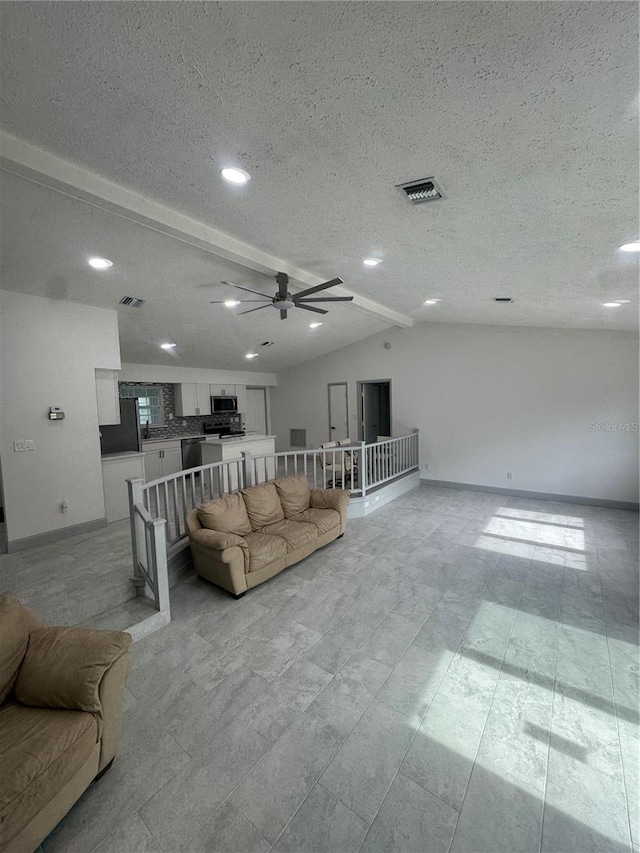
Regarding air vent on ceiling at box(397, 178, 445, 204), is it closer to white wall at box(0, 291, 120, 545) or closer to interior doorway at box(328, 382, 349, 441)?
white wall at box(0, 291, 120, 545)

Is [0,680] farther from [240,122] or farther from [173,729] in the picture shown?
[240,122]

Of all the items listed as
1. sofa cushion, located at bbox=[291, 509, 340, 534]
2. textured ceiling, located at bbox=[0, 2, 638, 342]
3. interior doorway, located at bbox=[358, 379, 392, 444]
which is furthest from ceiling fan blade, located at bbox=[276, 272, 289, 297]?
interior doorway, located at bbox=[358, 379, 392, 444]

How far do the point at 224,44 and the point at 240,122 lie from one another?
1.37ft

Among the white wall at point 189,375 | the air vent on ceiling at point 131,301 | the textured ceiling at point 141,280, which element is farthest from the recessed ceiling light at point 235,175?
the white wall at point 189,375

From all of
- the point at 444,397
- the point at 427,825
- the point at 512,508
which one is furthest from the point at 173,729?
the point at 444,397


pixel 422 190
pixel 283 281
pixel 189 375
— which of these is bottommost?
pixel 189 375

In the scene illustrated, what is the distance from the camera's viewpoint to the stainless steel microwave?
8375 millimetres

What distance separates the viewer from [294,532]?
12.2 ft

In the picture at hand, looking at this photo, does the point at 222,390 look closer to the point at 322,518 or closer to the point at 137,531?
the point at 322,518

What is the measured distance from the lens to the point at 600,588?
11.1 ft

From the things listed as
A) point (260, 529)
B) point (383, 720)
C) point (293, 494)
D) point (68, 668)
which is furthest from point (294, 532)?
point (68, 668)

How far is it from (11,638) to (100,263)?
3.35 metres

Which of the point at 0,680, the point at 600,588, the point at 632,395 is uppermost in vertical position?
the point at 632,395

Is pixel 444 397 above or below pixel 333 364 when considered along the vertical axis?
below
